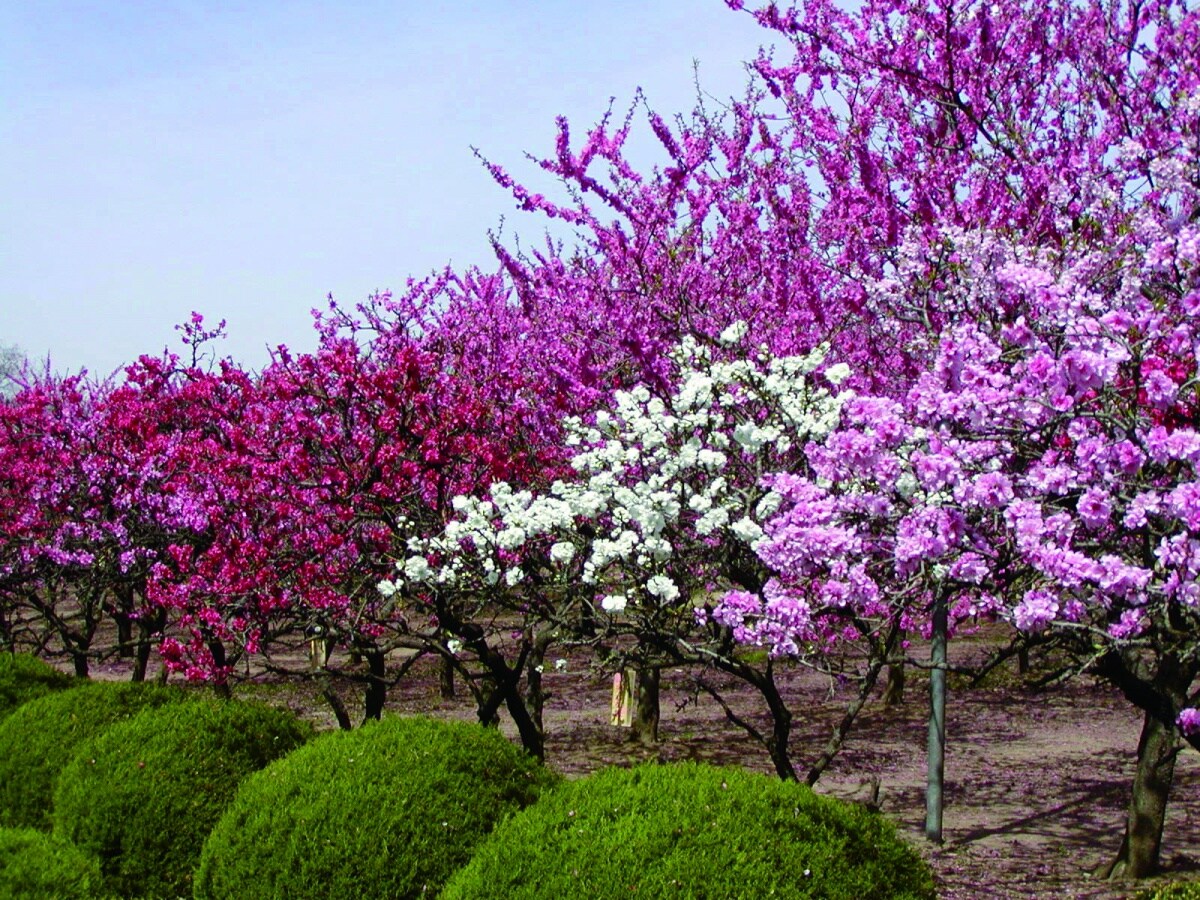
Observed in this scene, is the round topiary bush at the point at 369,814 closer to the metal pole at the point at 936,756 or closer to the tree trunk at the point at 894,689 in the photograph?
the metal pole at the point at 936,756

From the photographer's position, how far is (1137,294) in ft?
17.1

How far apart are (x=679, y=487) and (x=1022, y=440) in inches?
107

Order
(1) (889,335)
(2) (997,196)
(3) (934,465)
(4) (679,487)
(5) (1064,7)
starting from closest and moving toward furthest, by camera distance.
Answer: (3) (934,465) → (4) (679,487) → (2) (997,196) → (5) (1064,7) → (1) (889,335)

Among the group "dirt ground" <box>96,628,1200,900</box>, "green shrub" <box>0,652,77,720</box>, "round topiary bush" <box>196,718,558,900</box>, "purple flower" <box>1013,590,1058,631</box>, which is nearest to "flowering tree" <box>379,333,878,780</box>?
"dirt ground" <box>96,628,1200,900</box>

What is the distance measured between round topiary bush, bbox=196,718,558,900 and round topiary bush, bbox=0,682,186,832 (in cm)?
235

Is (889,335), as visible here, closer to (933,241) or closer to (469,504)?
(933,241)

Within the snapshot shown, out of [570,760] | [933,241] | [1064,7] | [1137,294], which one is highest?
[1064,7]

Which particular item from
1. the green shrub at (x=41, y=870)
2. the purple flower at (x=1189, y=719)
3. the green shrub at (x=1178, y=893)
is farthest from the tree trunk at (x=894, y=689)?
the green shrub at (x=1178, y=893)

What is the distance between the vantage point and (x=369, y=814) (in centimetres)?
534

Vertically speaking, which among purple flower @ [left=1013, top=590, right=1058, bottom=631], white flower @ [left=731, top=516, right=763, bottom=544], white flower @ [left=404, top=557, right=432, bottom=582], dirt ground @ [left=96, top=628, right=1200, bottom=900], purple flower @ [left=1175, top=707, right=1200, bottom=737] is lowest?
dirt ground @ [left=96, top=628, right=1200, bottom=900]

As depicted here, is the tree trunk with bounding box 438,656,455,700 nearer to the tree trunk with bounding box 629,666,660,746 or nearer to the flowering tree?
the tree trunk with bounding box 629,666,660,746

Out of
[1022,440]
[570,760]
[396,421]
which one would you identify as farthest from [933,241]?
[570,760]

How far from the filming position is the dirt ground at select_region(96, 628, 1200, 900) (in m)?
9.38

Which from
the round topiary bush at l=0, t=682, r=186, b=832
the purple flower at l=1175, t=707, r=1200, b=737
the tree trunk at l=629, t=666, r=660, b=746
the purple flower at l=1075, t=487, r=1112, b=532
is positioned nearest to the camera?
the purple flower at l=1075, t=487, r=1112, b=532
